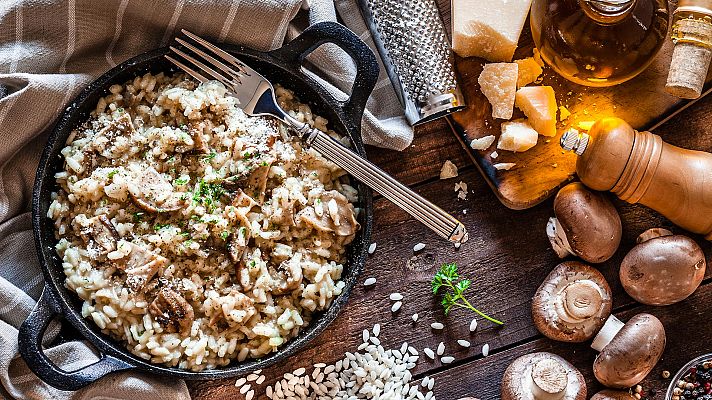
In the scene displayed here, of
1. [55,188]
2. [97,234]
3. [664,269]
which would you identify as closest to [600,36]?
[664,269]

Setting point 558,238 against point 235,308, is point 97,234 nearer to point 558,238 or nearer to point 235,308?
point 235,308

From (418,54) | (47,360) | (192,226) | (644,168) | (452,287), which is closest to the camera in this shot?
(47,360)

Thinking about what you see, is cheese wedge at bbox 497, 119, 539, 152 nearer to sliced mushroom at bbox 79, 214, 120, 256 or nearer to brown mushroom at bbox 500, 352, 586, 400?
brown mushroom at bbox 500, 352, 586, 400

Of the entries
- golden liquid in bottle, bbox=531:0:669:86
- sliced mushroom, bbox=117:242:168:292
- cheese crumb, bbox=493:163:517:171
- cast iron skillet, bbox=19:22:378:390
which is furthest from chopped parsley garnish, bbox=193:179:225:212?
golden liquid in bottle, bbox=531:0:669:86

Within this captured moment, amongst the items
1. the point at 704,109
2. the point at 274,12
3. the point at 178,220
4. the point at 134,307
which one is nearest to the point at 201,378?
the point at 134,307

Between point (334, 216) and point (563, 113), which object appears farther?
point (563, 113)
